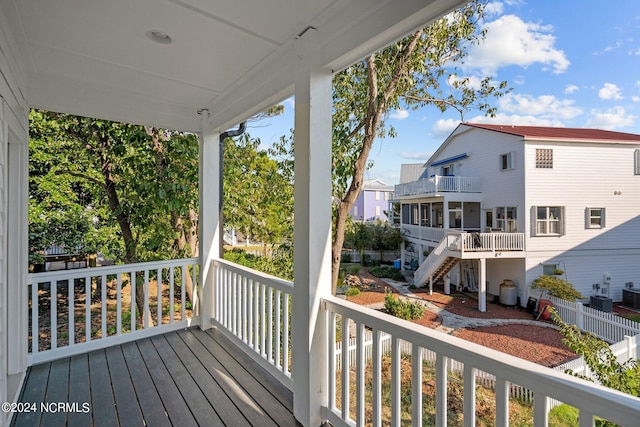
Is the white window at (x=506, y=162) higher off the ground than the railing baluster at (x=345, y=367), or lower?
higher

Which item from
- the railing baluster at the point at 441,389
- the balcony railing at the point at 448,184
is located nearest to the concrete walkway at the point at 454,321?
the balcony railing at the point at 448,184

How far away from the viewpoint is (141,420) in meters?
1.96

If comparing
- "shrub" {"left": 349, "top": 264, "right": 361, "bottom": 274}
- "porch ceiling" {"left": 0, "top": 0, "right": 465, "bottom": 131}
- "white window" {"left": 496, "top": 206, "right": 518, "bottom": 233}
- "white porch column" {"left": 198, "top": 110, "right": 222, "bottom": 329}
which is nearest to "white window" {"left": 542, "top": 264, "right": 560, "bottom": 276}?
"white window" {"left": 496, "top": 206, "right": 518, "bottom": 233}

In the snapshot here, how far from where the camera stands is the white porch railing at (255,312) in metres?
2.38

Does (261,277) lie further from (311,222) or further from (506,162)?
(506,162)

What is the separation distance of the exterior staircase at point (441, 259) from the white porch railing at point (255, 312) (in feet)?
7.38

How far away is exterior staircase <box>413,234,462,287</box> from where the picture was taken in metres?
4.15

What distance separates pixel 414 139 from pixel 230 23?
2.53m

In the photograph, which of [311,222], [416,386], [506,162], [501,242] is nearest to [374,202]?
[501,242]

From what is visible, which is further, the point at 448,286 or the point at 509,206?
the point at 448,286

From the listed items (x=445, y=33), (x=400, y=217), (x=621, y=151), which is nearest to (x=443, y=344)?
(x=621, y=151)

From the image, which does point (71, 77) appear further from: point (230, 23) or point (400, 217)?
→ point (400, 217)

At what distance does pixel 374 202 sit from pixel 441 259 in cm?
176

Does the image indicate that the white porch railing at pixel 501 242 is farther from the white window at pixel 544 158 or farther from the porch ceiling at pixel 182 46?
the porch ceiling at pixel 182 46
